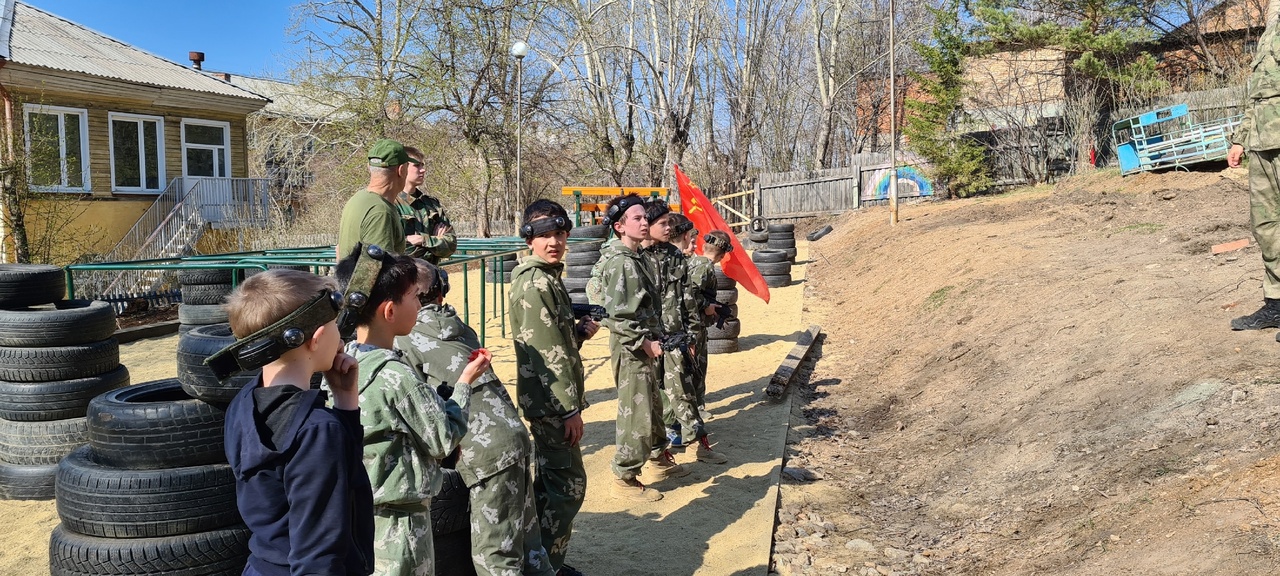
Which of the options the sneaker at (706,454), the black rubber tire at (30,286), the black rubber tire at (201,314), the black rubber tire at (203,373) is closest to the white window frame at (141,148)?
the black rubber tire at (201,314)

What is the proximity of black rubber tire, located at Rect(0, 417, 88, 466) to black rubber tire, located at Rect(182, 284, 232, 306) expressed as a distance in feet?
11.2

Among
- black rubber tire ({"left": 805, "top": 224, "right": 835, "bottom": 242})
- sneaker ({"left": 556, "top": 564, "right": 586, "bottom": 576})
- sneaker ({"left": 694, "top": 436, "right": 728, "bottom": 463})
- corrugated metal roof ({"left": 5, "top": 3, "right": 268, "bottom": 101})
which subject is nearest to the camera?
sneaker ({"left": 556, "top": 564, "right": 586, "bottom": 576})

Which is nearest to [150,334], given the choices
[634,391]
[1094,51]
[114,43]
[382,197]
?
[382,197]

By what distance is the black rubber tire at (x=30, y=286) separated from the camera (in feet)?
22.4

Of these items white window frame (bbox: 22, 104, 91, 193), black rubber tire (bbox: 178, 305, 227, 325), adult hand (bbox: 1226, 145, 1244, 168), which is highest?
white window frame (bbox: 22, 104, 91, 193)

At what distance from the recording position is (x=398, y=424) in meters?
2.71

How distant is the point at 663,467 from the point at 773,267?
36.3 feet

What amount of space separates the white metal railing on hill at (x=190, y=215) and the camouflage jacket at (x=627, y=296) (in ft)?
56.8

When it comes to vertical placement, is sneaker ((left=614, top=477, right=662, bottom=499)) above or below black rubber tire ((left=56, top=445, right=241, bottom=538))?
below

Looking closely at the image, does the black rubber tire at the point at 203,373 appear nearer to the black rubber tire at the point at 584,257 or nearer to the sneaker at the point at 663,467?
the sneaker at the point at 663,467

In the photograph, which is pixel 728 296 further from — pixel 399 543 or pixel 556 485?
pixel 399 543

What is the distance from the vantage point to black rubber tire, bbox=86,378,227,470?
11.3 ft

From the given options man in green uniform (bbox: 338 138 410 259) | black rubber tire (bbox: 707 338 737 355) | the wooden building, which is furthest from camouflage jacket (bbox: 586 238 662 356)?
the wooden building

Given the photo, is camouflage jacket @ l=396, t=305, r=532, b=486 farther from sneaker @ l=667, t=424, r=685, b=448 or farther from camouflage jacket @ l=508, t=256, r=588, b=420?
sneaker @ l=667, t=424, r=685, b=448
